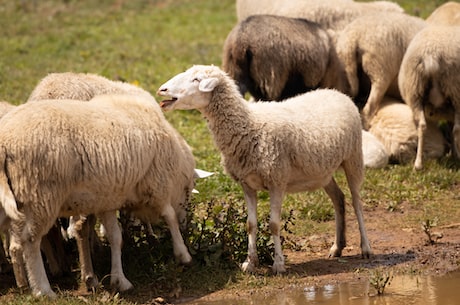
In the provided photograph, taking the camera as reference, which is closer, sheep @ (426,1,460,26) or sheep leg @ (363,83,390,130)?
sheep leg @ (363,83,390,130)

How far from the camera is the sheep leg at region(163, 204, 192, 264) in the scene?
7.48m

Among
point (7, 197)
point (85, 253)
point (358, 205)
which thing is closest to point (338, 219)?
point (358, 205)

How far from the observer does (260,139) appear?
7430mm

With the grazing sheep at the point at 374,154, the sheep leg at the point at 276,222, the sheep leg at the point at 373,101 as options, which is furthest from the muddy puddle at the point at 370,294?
the sheep leg at the point at 373,101

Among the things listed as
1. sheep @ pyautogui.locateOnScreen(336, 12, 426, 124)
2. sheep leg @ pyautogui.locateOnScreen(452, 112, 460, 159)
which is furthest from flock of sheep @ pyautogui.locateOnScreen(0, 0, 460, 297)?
sheep @ pyautogui.locateOnScreen(336, 12, 426, 124)

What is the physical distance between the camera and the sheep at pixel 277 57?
35.3ft

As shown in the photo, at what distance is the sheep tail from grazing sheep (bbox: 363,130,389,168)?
198 inches

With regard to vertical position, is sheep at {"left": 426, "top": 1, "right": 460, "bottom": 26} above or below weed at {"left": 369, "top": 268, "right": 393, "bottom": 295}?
above

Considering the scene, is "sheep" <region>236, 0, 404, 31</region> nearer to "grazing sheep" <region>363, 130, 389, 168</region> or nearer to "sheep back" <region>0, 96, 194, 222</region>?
"grazing sheep" <region>363, 130, 389, 168</region>

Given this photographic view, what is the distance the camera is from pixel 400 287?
7020mm

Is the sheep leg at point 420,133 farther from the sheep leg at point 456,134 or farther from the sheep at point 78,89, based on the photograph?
the sheep at point 78,89

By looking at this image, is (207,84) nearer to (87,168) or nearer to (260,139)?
(260,139)

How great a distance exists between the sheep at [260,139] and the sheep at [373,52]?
3.78 m

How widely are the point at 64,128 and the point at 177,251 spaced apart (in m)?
1.46
